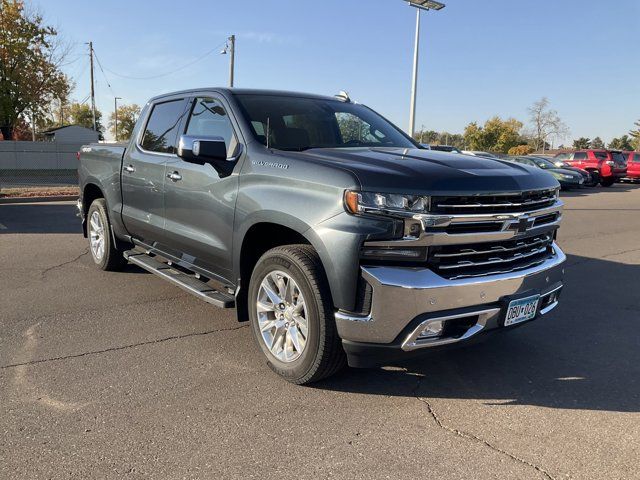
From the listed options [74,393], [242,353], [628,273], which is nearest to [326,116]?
[242,353]

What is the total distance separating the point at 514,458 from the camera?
9.12ft

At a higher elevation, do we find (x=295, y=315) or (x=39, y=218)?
(x=295, y=315)

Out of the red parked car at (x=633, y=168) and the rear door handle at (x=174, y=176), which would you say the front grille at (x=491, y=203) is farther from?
the red parked car at (x=633, y=168)

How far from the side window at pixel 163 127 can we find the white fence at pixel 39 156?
22808 mm

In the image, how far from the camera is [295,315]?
11.3 ft

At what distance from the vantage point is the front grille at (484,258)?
3.09m

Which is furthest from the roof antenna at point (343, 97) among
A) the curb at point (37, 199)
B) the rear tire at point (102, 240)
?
the curb at point (37, 199)

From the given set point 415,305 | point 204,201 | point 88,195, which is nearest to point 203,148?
point 204,201

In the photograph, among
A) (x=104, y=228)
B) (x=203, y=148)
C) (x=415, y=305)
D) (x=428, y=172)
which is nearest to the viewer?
(x=415, y=305)

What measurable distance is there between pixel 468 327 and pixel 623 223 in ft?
36.6

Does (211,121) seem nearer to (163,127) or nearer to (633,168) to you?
(163,127)

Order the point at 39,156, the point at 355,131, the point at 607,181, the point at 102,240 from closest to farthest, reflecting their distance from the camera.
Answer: the point at 355,131
the point at 102,240
the point at 39,156
the point at 607,181

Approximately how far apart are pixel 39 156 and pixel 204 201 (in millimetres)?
25287

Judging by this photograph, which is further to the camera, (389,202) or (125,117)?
(125,117)
